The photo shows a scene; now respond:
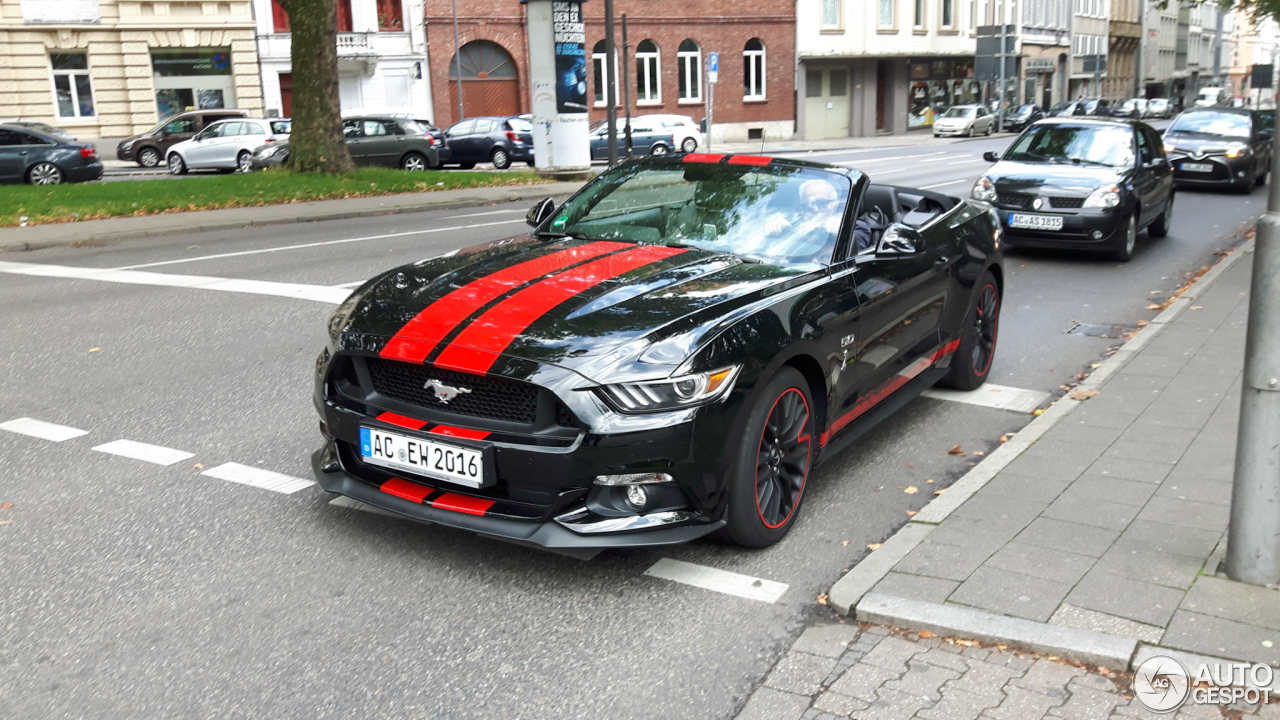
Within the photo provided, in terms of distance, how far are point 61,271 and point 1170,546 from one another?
11224 millimetres

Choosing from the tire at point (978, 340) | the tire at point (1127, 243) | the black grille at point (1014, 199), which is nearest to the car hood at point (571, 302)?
the tire at point (978, 340)

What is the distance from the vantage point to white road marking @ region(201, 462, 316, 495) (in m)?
5.17

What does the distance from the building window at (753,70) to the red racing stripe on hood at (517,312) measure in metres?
47.5

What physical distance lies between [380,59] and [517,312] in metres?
40.1

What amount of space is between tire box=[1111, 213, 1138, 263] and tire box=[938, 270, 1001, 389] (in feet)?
19.3

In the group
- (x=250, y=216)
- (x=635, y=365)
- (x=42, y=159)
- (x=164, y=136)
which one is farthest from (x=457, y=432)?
(x=164, y=136)

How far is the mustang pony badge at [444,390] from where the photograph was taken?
13.5 feet

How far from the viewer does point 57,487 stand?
5.16 meters

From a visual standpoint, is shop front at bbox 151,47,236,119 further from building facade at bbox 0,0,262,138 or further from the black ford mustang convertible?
the black ford mustang convertible

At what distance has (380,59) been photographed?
41719 mm

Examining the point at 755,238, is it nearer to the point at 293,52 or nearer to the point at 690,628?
the point at 690,628

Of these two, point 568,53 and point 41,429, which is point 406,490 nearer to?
point 41,429

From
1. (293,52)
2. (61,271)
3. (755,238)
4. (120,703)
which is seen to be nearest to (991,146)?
(293,52)

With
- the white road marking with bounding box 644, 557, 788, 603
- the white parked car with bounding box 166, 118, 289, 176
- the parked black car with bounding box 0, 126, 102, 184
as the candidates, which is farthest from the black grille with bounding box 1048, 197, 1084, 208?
the white parked car with bounding box 166, 118, 289, 176
